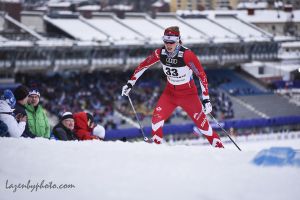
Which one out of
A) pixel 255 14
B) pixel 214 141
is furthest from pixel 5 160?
pixel 255 14

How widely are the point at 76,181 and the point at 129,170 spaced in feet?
1.52

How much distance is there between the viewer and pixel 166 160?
5.32 meters

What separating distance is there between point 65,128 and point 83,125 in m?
0.53

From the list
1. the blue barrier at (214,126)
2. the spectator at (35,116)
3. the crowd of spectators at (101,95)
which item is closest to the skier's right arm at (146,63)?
the spectator at (35,116)

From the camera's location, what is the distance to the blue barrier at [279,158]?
4898mm

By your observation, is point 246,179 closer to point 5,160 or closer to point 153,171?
point 153,171

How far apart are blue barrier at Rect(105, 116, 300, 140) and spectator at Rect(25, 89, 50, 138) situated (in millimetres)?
18736

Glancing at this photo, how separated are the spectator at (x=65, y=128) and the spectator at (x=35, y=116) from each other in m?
0.30

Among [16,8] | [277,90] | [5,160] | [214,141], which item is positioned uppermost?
[5,160]

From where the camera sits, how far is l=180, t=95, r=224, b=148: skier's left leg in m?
8.29

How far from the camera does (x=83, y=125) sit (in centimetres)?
836

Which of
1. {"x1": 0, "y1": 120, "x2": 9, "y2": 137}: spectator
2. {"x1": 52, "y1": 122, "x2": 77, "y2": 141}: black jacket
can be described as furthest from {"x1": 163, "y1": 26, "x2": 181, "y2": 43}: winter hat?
{"x1": 0, "y1": 120, "x2": 9, "y2": 137}: spectator

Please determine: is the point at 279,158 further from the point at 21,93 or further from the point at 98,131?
the point at 98,131

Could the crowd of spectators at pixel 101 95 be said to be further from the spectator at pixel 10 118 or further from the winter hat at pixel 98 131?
the spectator at pixel 10 118
